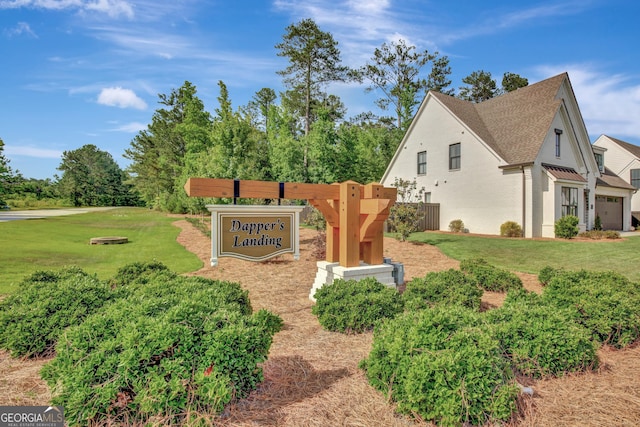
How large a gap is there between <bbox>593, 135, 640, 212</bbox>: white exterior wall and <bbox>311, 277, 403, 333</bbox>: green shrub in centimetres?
3090

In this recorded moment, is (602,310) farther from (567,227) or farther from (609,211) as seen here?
(609,211)

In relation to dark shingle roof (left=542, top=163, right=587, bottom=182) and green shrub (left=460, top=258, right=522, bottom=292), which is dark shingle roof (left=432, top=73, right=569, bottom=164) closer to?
dark shingle roof (left=542, top=163, right=587, bottom=182)

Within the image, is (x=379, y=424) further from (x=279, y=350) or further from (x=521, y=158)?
(x=521, y=158)

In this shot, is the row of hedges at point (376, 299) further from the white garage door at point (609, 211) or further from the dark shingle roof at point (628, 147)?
the dark shingle roof at point (628, 147)

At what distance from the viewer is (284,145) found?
23750 mm

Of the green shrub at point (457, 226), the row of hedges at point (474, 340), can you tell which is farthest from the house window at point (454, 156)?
the row of hedges at point (474, 340)

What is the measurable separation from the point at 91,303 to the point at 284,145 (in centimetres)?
2090

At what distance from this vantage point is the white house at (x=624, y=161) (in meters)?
24.7

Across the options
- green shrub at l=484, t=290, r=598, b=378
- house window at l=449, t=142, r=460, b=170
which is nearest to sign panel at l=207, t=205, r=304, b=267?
green shrub at l=484, t=290, r=598, b=378

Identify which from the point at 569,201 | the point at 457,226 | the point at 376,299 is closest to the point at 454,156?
the point at 457,226

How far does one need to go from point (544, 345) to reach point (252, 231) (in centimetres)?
343

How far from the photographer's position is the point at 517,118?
17.8 meters

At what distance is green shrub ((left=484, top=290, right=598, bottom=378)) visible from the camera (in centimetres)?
305

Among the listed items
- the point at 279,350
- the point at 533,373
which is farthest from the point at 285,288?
the point at 533,373
